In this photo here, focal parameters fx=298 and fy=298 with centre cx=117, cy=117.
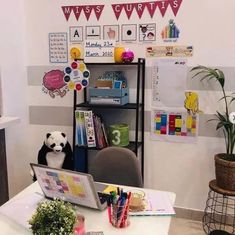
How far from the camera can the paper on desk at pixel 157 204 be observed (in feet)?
4.73

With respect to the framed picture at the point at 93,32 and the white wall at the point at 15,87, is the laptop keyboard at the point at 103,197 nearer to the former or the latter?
the white wall at the point at 15,87

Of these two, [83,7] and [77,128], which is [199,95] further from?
[83,7]

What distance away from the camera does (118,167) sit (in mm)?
2000

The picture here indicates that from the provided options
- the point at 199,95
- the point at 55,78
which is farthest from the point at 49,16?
the point at 199,95

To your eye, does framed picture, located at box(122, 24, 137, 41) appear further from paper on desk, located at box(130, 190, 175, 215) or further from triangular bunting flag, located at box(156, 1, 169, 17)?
paper on desk, located at box(130, 190, 175, 215)

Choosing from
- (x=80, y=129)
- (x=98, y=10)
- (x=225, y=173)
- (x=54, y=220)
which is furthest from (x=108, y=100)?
(x=54, y=220)

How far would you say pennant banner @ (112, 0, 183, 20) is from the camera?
8.64 feet

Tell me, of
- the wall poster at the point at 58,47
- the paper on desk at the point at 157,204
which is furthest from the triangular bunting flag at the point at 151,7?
the paper on desk at the point at 157,204

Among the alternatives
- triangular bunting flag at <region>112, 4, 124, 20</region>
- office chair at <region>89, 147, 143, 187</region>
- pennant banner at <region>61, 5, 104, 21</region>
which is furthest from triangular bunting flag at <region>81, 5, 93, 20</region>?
office chair at <region>89, 147, 143, 187</region>

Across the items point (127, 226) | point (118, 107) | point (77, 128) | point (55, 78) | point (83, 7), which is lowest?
point (127, 226)

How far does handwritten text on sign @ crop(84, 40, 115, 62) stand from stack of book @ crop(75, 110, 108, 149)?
0.55m

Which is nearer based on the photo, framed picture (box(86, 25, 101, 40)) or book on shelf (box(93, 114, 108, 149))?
book on shelf (box(93, 114, 108, 149))

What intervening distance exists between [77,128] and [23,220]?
148cm

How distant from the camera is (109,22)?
2838 millimetres
